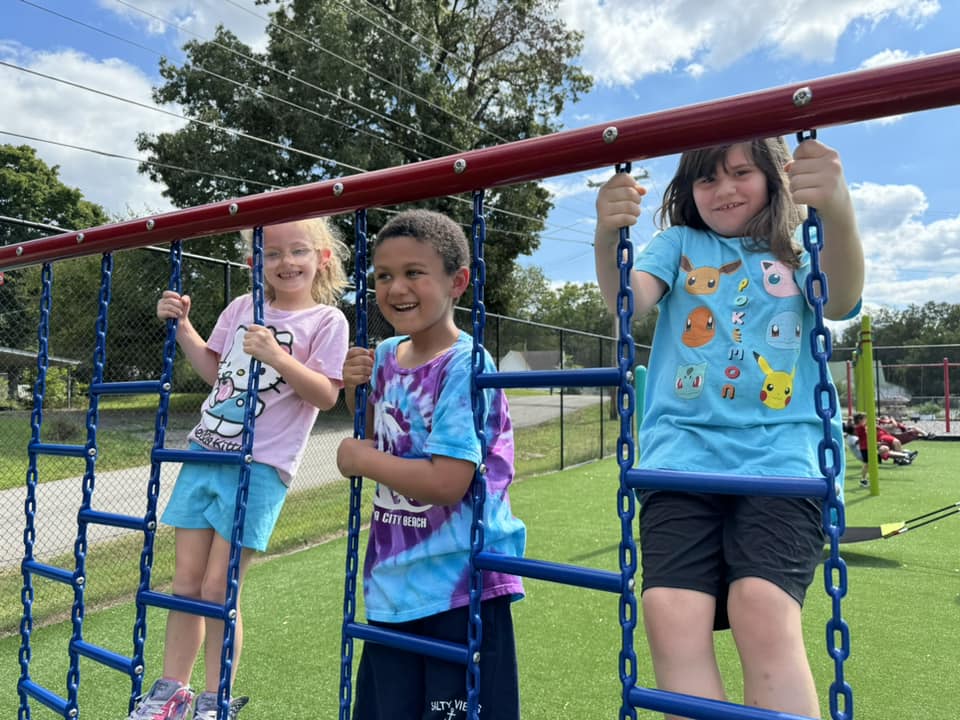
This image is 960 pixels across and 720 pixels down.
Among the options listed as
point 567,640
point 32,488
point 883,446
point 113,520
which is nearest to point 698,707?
point 113,520

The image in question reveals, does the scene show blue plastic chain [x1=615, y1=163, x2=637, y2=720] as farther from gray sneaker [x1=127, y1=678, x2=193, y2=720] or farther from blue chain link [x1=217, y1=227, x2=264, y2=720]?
gray sneaker [x1=127, y1=678, x2=193, y2=720]

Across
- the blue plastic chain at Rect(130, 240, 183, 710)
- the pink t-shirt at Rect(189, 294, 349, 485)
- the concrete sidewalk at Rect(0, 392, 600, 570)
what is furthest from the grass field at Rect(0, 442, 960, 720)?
the concrete sidewalk at Rect(0, 392, 600, 570)

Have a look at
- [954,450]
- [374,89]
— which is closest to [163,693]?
→ [954,450]

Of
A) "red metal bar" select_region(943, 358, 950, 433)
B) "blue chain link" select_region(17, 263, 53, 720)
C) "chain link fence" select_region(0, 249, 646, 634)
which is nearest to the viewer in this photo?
"blue chain link" select_region(17, 263, 53, 720)

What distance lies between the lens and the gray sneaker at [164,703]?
190cm

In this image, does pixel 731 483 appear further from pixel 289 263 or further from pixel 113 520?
pixel 113 520

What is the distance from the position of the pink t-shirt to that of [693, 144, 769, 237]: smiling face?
105 centimetres

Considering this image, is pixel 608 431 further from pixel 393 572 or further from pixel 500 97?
pixel 393 572

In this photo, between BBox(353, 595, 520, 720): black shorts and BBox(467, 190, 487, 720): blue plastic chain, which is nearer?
BBox(467, 190, 487, 720): blue plastic chain

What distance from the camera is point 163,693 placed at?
6.40ft

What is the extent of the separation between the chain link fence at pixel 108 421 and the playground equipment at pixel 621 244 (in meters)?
1.95

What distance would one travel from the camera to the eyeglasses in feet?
7.18

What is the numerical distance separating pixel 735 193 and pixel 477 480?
791 millimetres

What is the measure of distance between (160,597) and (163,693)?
10.5 inches
